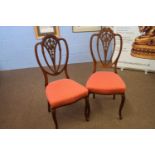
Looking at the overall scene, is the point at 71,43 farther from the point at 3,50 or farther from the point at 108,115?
the point at 108,115

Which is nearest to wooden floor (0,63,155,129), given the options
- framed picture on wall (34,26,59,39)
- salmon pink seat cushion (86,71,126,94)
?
salmon pink seat cushion (86,71,126,94)

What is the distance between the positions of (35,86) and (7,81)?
1.82 feet

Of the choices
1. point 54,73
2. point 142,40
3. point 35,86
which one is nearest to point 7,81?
point 35,86

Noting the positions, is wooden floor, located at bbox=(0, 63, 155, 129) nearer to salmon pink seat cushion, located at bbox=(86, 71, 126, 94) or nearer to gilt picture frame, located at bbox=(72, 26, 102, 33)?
salmon pink seat cushion, located at bbox=(86, 71, 126, 94)

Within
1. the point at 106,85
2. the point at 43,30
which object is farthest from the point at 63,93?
the point at 43,30

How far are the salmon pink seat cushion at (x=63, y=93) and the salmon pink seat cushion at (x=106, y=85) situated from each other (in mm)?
116

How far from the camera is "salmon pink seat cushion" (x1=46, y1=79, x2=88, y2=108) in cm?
179

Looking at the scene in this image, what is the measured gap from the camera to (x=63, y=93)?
1.86 m

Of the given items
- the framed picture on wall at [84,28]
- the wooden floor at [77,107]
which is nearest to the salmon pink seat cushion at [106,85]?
the wooden floor at [77,107]

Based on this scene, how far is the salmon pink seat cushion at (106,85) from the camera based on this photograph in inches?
75.8

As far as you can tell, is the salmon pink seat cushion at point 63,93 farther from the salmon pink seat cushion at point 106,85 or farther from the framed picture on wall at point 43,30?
the framed picture on wall at point 43,30

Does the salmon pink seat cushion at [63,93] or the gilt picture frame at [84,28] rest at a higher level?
the gilt picture frame at [84,28]

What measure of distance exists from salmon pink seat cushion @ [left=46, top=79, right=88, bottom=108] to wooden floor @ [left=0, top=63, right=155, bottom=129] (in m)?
0.40
